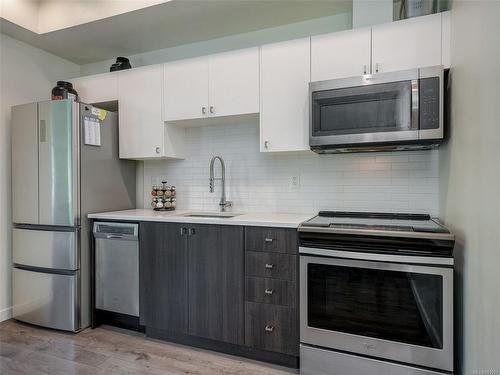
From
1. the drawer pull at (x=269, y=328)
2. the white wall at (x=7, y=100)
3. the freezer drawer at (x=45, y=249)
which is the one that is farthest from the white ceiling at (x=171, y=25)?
the drawer pull at (x=269, y=328)

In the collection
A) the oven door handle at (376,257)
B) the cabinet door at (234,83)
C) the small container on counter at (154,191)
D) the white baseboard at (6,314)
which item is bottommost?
the white baseboard at (6,314)

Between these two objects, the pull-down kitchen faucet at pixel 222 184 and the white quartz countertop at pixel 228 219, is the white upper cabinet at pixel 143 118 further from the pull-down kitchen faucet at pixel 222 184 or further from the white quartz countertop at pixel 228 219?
the white quartz countertop at pixel 228 219

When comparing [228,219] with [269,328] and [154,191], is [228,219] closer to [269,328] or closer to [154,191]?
[269,328]

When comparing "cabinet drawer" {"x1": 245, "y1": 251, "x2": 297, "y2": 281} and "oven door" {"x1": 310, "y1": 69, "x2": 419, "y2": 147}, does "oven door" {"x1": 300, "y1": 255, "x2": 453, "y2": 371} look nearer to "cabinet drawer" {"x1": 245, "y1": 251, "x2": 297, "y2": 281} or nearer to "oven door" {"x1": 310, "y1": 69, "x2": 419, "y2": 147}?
"cabinet drawer" {"x1": 245, "y1": 251, "x2": 297, "y2": 281}

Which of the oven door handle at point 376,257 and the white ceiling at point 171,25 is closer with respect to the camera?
the oven door handle at point 376,257

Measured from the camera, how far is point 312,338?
74.0 inches

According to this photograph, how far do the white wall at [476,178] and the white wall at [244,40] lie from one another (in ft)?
3.18

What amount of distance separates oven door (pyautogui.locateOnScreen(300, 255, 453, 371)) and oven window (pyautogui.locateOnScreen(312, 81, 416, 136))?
0.84 metres

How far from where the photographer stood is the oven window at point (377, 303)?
5.38 feet

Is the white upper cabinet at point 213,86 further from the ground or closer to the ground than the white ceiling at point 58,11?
closer to the ground

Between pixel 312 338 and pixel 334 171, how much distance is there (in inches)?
49.3

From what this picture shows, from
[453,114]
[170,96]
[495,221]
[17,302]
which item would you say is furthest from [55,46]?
[495,221]

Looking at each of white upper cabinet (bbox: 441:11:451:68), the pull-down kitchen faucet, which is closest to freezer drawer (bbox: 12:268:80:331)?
the pull-down kitchen faucet

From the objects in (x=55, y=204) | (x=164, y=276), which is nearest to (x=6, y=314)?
(x=55, y=204)
